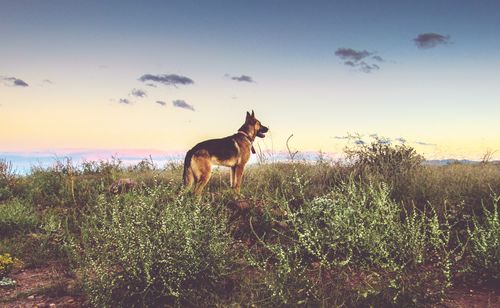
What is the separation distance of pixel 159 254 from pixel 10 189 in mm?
8386

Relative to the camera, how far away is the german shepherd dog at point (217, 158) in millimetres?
9219

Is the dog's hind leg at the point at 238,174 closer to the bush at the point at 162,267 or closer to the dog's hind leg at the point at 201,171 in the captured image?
the dog's hind leg at the point at 201,171

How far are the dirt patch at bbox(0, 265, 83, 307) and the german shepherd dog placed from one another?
11.2ft

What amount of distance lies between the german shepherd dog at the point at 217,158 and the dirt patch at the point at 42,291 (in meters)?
3.42

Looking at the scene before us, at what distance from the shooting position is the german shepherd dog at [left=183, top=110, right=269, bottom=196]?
30.2 feet

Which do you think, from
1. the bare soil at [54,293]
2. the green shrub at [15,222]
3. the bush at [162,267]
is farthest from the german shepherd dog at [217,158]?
the bush at [162,267]

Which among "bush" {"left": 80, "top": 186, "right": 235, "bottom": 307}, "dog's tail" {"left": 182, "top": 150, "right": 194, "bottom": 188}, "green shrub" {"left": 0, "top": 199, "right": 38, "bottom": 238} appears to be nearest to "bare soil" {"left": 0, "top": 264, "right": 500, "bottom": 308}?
"bush" {"left": 80, "top": 186, "right": 235, "bottom": 307}

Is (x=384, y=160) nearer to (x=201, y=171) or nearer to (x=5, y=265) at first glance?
(x=201, y=171)

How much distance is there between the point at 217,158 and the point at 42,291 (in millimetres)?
4870

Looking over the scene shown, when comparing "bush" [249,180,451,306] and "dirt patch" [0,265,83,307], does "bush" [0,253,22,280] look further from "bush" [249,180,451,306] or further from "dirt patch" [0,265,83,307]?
"bush" [249,180,451,306]

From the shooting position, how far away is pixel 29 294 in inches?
198

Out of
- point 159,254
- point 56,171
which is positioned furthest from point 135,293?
point 56,171

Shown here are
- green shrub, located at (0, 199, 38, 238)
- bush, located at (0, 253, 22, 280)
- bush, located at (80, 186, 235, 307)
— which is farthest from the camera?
green shrub, located at (0, 199, 38, 238)

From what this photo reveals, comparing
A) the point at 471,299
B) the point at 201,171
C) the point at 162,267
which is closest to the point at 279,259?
the point at 162,267
